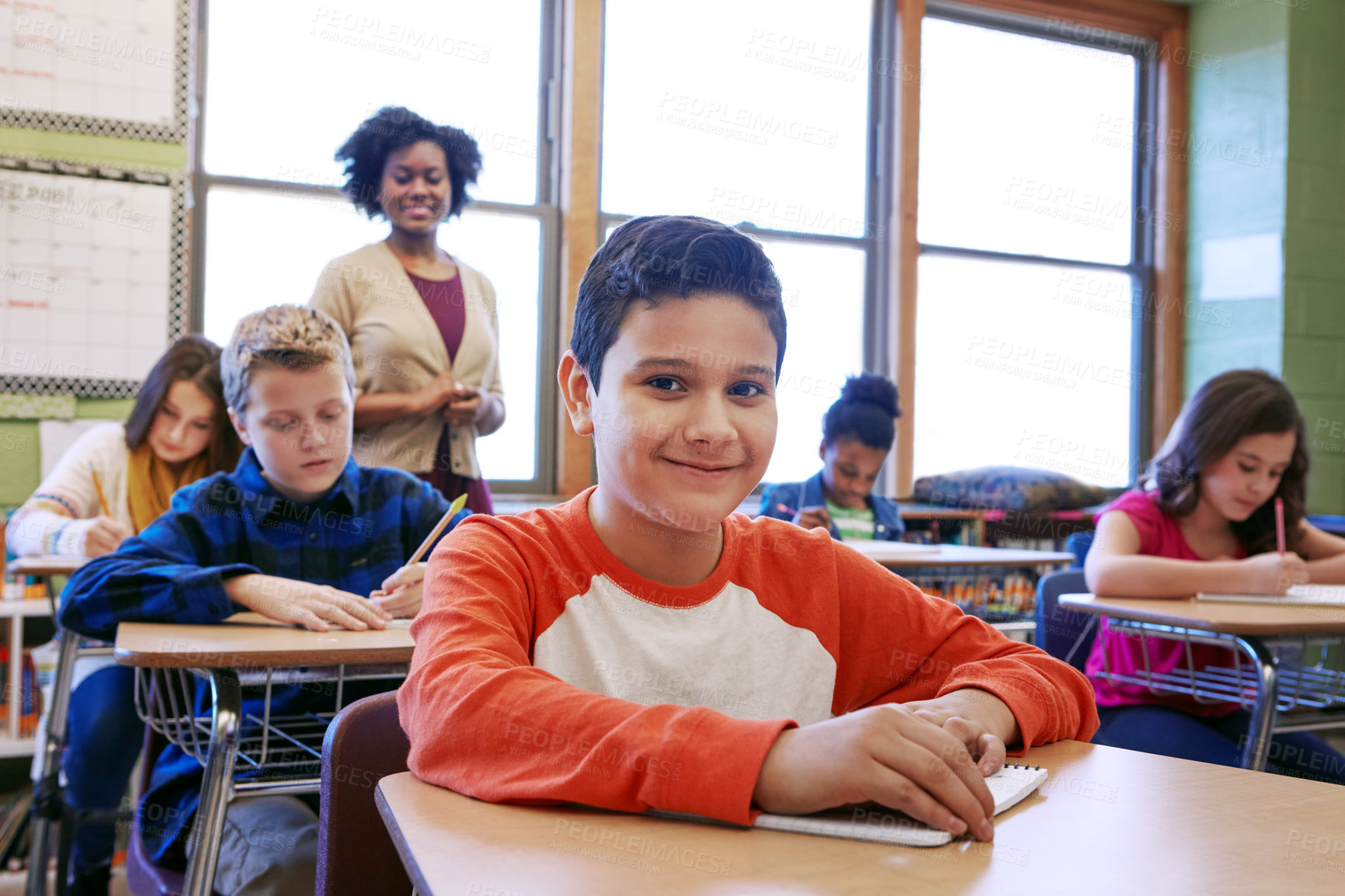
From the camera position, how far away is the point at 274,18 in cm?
357

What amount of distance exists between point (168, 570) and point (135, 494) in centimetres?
102

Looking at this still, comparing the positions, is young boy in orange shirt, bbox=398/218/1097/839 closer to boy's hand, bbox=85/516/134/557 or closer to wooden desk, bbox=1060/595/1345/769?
wooden desk, bbox=1060/595/1345/769

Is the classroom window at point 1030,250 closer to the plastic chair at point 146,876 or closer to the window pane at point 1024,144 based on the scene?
the window pane at point 1024,144

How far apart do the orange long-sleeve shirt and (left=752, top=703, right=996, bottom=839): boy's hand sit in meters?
0.02

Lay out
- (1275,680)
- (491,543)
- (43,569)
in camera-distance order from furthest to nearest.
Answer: (43,569) → (1275,680) → (491,543)

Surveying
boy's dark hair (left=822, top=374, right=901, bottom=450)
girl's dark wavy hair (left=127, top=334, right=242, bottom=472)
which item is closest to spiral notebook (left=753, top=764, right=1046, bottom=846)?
girl's dark wavy hair (left=127, top=334, right=242, bottom=472)

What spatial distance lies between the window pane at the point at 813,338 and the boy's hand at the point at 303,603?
2.82 meters

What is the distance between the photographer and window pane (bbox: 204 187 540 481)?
3.51m

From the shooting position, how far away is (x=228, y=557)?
1.68 m

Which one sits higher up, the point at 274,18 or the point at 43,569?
the point at 274,18

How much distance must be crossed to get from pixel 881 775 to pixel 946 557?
87.1 inches

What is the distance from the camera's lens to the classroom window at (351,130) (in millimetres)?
3510

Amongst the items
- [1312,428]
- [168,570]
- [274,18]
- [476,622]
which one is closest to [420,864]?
[476,622]

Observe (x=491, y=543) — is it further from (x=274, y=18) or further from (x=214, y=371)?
(x=274, y=18)
